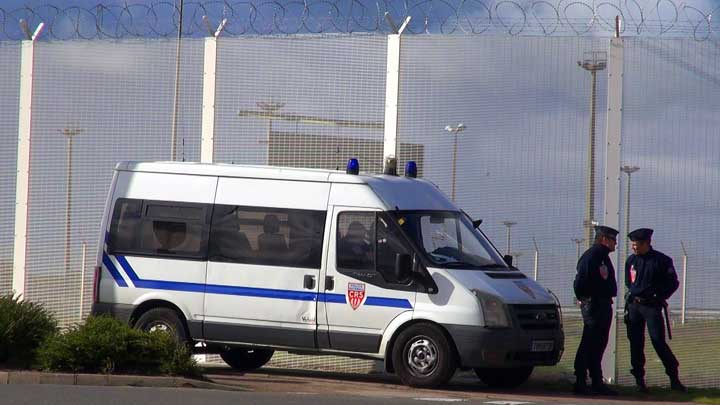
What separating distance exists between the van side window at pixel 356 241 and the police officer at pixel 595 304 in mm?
2325

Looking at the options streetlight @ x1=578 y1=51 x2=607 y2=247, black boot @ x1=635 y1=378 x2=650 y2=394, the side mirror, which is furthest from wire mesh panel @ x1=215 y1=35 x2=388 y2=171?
black boot @ x1=635 y1=378 x2=650 y2=394

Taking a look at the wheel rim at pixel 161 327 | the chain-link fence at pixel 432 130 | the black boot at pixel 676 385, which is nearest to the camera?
the black boot at pixel 676 385

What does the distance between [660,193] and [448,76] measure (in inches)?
119

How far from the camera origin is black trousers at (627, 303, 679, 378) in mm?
14016

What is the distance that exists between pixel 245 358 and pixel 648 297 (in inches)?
200

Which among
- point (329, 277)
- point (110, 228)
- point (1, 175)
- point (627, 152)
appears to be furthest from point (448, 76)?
point (1, 175)

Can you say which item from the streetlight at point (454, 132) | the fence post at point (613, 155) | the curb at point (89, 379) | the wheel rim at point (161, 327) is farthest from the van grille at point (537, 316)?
the wheel rim at point (161, 327)

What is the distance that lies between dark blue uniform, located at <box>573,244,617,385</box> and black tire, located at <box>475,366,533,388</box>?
61 cm

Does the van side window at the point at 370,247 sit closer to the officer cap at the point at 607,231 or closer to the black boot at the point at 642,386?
the officer cap at the point at 607,231

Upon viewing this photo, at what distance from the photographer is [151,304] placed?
48.0 feet

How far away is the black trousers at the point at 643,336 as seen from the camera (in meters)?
14.0

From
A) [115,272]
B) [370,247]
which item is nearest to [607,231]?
[370,247]

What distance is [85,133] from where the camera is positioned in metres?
17.4

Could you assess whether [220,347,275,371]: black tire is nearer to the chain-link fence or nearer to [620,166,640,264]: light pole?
the chain-link fence
